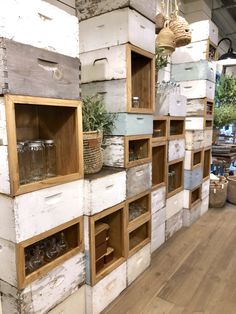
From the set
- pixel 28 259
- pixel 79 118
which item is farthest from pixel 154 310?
pixel 79 118

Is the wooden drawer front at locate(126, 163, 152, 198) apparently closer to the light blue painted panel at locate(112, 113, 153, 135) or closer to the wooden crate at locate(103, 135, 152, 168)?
the wooden crate at locate(103, 135, 152, 168)

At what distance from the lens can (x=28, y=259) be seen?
1.27 m

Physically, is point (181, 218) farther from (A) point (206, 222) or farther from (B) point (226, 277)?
Result: (B) point (226, 277)

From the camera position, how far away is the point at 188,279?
6.14ft

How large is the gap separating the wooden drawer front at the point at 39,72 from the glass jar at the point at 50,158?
0.29 m

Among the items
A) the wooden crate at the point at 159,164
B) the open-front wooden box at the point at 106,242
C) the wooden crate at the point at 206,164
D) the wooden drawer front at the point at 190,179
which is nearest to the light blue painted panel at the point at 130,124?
the open-front wooden box at the point at 106,242

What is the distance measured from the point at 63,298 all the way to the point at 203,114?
2.30 m

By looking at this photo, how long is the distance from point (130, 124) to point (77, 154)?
461 millimetres

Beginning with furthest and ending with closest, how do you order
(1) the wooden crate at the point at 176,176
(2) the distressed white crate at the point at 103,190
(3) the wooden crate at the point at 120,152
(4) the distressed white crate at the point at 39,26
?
1. (1) the wooden crate at the point at 176,176
2. (3) the wooden crate at the point at 120,152
3. (2) the distressed white crate at the point at 103,190
4. (4) the distressed white crate at the point at 39,26

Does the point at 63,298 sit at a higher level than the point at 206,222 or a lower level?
higher

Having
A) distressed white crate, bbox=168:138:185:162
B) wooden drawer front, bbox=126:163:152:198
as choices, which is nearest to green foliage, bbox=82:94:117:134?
wooden drawer front, bbox=126:163:152:198

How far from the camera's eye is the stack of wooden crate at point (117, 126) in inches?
58.9

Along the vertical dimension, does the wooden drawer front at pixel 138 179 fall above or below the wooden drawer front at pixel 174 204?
above

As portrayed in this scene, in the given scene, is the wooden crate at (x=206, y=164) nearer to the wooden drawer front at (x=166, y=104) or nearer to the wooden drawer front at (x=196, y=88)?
the wooden drawer front at (x=196, y=88)
